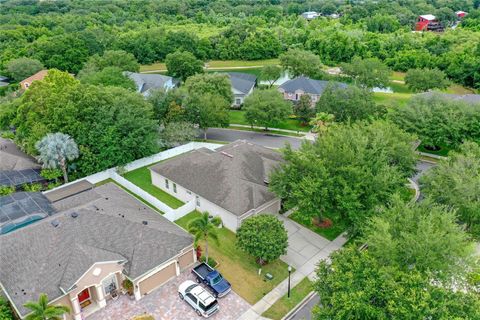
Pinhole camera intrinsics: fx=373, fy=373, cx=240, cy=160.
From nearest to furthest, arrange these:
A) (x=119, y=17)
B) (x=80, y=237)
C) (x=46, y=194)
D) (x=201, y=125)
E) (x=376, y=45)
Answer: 1. (x=80, y=237)
2. (x=46, y=194)
3. (x=201, y=125)
4. (x=376, y=45)
5. (x=119, y=17)

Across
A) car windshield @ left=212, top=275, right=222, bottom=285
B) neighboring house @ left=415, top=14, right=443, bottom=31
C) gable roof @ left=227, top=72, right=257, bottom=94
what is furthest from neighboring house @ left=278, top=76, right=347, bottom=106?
neighboring house @ left=415, top=14, right=443, bottom=31

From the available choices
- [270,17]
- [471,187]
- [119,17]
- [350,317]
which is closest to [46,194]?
[350,317]

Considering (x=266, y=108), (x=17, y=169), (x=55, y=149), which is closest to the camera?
(x=55, y=149)

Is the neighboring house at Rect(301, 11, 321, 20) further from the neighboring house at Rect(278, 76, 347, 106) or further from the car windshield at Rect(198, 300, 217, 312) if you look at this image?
the car windshield at Rect(198, 300, 217, 312)

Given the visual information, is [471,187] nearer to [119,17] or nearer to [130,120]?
[130,120]

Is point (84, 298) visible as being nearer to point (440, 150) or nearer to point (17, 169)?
point (17, 169)

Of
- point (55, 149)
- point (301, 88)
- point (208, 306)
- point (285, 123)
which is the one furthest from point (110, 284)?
point (301, 88)
